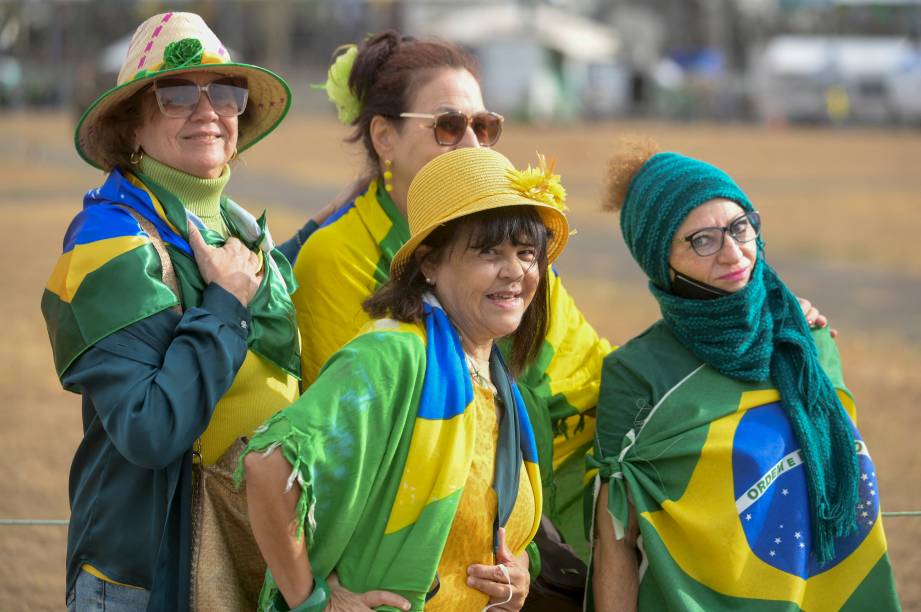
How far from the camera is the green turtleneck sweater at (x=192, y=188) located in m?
2.93

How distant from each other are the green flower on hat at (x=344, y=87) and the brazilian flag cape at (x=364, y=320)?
1.22 ft

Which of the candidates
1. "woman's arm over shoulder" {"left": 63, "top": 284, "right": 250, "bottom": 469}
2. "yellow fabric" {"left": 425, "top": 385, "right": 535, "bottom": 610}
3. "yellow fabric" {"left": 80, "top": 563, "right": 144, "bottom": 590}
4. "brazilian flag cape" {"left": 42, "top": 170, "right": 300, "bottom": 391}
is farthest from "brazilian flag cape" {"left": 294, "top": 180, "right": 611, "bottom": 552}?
"yellow fabric" {"left": 80, "top": 563, "right": 144, "bottom": 590}

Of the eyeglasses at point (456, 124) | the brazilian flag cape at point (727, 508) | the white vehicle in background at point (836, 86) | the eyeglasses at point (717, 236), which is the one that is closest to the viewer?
the brazilian flag cape at point (727, 508)

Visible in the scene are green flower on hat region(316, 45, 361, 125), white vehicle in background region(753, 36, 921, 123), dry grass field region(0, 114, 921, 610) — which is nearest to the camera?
green flower on hat region(316, 45, 361, 125)

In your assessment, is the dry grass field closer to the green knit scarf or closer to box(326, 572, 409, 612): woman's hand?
the green knit scarf

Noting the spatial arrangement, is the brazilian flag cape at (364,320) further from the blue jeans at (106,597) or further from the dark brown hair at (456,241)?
the blue jeans at (106,597)

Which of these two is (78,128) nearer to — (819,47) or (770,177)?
(770,177)

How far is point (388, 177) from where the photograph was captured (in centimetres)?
369

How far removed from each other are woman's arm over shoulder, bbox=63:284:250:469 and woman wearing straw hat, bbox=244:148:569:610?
27cm

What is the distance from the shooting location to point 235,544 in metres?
2.87

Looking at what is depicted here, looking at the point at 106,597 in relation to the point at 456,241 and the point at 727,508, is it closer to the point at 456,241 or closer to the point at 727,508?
the point at 456,241

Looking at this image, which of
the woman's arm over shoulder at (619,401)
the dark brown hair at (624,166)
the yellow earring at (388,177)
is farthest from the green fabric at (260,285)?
the dark brown hair at (624,166)

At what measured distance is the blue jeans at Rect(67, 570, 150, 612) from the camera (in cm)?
278

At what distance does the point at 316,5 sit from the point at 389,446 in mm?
57735
